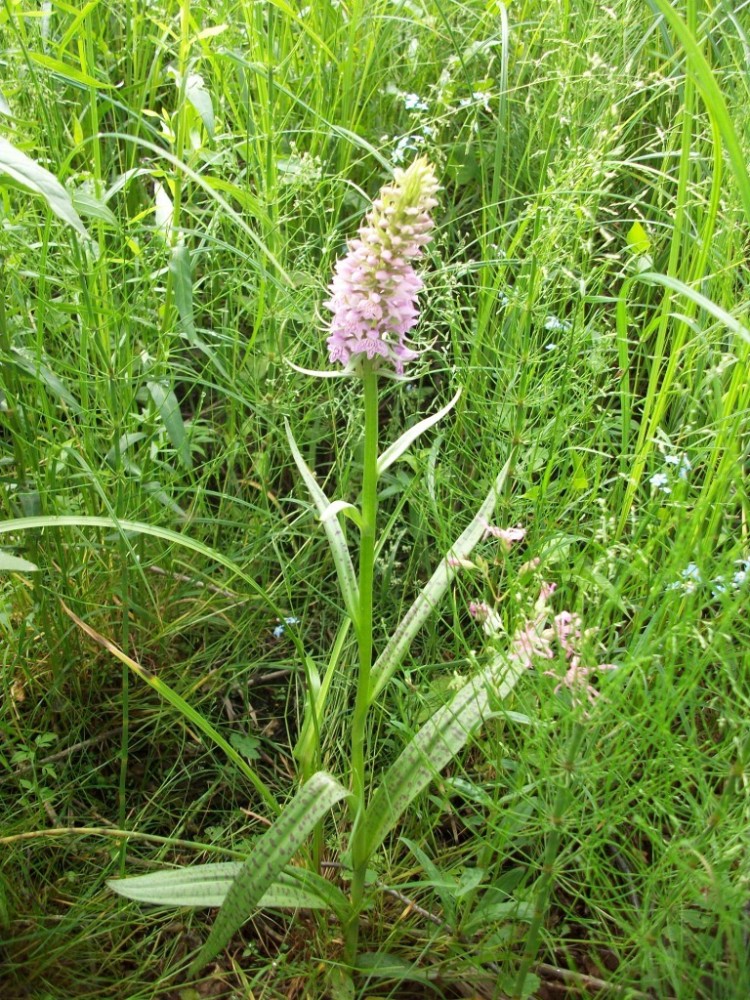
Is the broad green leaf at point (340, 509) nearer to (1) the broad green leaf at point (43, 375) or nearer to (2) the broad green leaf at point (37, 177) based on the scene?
(2) the broad green leaf at point (37, 177)

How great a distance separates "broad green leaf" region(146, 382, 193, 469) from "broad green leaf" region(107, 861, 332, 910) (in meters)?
0.61

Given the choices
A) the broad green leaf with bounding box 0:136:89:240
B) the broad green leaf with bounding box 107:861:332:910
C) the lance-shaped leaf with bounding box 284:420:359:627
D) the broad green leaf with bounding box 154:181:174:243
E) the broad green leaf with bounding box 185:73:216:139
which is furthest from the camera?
the broad green leaf with bounding box 154:181:174:243

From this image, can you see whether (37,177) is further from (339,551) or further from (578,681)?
(578,681)

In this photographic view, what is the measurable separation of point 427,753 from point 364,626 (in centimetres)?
19

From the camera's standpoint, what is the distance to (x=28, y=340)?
167cm

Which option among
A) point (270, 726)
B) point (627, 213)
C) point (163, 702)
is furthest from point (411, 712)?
point (627, 213)

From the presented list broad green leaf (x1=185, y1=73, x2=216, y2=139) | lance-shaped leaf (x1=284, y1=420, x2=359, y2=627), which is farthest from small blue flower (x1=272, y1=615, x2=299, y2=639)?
broad green leaf (x1=185, y1=73, x2=216, y2=139)

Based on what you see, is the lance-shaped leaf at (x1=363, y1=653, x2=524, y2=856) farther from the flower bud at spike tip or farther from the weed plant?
the flower bud at spike tip

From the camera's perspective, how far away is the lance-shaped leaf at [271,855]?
112cm

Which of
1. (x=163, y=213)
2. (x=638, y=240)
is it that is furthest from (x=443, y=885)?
(x=163, y=213)

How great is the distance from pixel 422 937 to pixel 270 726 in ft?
1.50

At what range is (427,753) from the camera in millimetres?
1274

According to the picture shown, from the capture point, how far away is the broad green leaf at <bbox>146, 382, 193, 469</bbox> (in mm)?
1495

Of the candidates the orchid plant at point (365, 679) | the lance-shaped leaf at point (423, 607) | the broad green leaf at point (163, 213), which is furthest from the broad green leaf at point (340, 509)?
the broad green leaf at point (163, 213)
